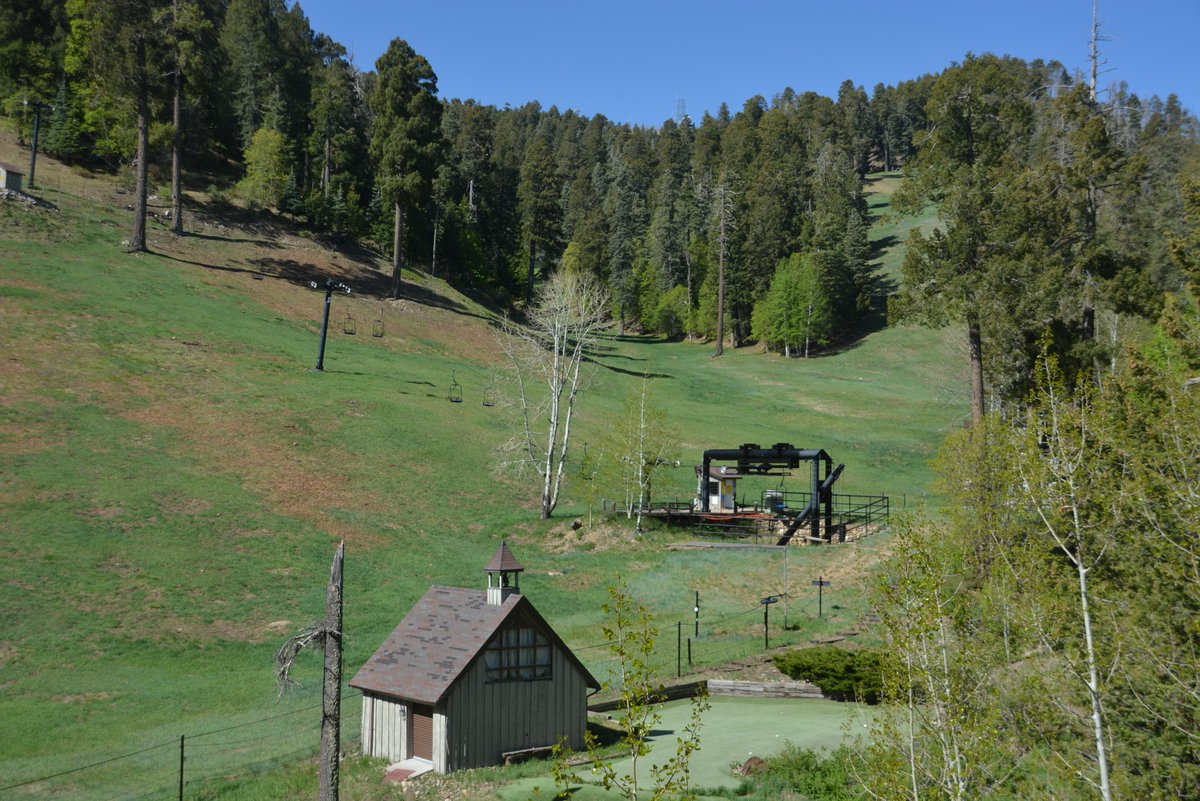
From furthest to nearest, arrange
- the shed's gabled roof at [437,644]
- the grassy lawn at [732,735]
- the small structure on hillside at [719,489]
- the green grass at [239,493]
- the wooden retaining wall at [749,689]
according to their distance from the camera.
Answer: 1. the small structure on hillside at [719,489]
2. the green grass at [239,493]
3. the wooden retaining wall at [749,689]
4. the shed's gabled roof at [437,644]
5. the grassy lawn at [732,735]

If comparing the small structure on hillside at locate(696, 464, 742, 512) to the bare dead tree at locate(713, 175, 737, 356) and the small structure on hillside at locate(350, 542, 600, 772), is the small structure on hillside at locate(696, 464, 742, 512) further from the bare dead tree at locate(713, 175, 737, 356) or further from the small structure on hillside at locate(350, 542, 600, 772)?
the bare dead tree at locate(713, 175, 737, 356)

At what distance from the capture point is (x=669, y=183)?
392ft

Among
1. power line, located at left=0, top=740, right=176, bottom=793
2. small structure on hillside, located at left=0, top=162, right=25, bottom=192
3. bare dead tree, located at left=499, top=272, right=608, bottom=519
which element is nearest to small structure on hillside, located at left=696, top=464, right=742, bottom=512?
bare dead tree, located at left=499, top=272, right=608, bottom=519

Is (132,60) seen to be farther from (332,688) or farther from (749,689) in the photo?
(332,688)

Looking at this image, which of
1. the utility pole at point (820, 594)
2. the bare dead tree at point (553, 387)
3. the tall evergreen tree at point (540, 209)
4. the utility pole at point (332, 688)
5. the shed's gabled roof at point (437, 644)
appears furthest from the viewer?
the tall evergreen tree at point (540, 209)

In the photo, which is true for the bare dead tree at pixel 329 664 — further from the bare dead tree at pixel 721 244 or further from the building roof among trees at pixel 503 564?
the bare dead tree at pixel 721 244

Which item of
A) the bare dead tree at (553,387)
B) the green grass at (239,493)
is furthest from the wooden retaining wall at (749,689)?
the bare dead tree at (553,387)

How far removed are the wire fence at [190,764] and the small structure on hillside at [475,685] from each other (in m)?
2.12

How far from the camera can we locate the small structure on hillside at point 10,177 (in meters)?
61.0

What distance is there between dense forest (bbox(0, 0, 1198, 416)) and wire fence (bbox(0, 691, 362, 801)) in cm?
2792

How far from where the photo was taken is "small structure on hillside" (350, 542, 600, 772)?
2311cm

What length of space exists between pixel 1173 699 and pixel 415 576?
1051 inches

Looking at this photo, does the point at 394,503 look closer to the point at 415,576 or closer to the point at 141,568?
the point at 415,576

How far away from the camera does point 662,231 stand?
382ft
